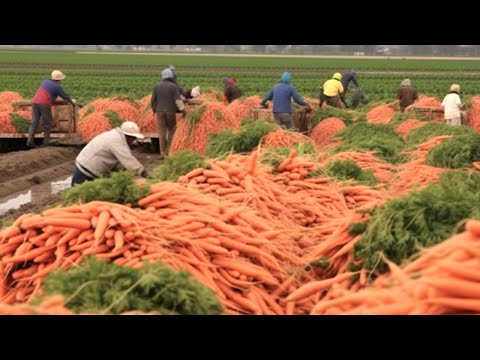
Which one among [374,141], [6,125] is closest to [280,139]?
[374,141]

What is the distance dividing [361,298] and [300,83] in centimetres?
3897

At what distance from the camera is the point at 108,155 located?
366 inches

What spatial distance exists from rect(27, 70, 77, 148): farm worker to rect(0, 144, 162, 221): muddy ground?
1.80ft

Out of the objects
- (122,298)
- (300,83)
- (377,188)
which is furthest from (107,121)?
(300,83)

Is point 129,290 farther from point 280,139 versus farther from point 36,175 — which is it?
point 36,175

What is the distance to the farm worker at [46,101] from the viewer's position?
1767 cm

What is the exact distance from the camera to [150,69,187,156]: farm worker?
55.5ft

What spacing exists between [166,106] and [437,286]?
521 inches

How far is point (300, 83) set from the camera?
43.2 metres

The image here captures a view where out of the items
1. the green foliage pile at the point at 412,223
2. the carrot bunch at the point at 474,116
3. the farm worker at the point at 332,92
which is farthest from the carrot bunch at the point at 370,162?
the farm worker at the point at 332,92

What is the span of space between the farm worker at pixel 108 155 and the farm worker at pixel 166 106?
7.52 metres

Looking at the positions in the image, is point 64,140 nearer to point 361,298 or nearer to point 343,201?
point 343,201

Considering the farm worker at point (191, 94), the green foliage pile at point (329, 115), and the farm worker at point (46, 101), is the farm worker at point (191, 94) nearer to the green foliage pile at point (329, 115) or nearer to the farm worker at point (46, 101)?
the farm worker at point (46, 101)

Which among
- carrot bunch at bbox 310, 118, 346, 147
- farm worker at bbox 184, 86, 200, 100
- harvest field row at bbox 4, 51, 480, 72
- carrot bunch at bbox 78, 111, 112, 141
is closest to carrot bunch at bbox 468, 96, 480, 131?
carrot bunch at bbox 310, 118, 346, 147
